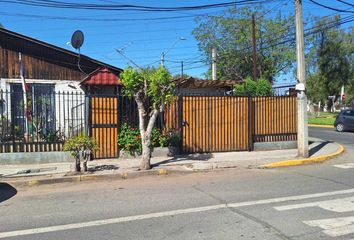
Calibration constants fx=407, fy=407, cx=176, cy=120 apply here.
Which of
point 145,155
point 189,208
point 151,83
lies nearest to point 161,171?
point 145,155

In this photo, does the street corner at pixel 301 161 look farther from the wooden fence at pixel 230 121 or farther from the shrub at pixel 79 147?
the shrub at pixel 79 147

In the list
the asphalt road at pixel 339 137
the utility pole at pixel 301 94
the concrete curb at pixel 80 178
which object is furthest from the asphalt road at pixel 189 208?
the asphalt road at pixel 339 137

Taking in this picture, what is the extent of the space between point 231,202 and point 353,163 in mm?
6634

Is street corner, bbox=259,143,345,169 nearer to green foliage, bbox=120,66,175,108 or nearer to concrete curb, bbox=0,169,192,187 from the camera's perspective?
concrete curb, bbox=0,169,192,187

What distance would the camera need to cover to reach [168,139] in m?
13.8

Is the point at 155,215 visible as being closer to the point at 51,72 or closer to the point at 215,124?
the point at 215,124

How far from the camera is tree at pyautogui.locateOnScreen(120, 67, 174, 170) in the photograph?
36.0 feet

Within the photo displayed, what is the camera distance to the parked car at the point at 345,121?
27.4 metres

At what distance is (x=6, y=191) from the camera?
920 cm

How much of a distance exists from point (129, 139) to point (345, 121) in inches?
764

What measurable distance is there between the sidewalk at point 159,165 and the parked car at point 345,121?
13.9 m

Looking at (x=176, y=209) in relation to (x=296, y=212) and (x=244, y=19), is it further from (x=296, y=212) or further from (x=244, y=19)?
(x=244, y=19)

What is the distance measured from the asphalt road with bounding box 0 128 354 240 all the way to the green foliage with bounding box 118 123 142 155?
9.36ft

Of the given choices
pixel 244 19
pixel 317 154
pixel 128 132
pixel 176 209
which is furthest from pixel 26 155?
pixel 244 19
